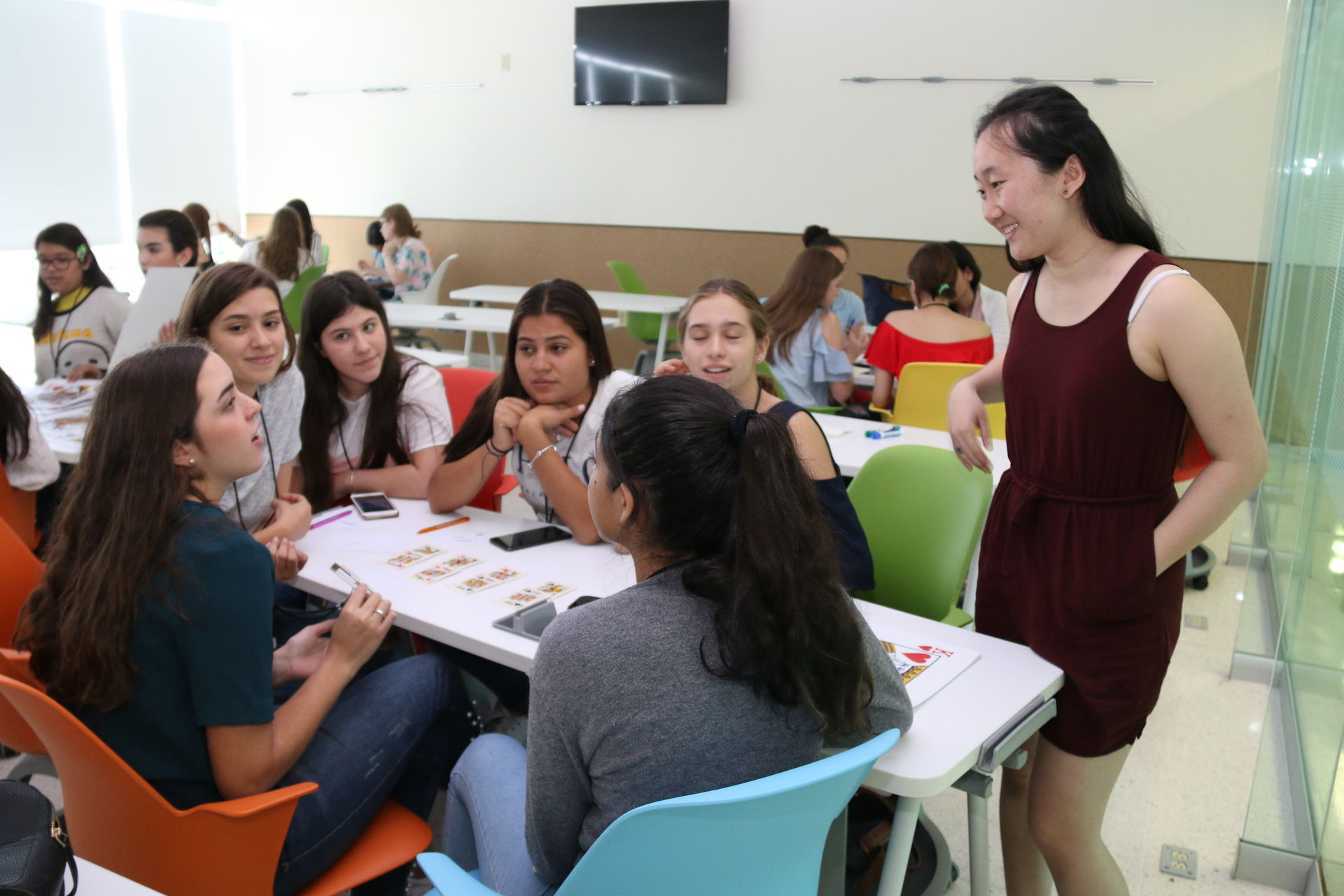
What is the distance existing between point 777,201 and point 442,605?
5658 mm

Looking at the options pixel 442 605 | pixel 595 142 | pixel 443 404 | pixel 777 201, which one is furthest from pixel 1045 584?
pixel 595 142

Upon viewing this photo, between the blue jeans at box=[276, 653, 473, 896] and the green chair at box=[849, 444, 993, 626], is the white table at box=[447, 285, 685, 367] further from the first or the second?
the blue jeans at box=[276, 653, 473, 896]

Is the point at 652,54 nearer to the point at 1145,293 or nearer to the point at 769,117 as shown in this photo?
the point at 769,117

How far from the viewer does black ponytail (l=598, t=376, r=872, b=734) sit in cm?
107

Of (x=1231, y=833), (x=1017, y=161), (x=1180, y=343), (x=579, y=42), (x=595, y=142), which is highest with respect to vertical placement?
(x=579, y=42)

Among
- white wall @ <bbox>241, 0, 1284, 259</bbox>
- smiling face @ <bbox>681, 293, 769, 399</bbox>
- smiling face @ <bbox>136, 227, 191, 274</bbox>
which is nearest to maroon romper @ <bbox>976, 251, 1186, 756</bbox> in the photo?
smiling face @ <bbox>681, 293, 769, 399</bbox>

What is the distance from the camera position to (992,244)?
630 centimetres

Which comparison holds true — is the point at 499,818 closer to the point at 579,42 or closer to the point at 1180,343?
the point at 1180,343

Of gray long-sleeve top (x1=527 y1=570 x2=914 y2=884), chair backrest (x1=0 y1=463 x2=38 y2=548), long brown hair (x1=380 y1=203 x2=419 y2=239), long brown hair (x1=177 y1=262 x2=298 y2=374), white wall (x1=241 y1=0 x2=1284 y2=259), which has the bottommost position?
chair backrest (x1=0 y1=463 x2=38 y2=548)

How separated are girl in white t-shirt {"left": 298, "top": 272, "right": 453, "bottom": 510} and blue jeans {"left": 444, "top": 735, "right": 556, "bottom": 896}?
1192 millimetres

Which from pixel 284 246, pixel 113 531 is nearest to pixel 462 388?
pixel 113 531

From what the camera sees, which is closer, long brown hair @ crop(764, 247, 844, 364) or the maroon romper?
the maroon romper

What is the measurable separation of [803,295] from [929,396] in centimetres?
84

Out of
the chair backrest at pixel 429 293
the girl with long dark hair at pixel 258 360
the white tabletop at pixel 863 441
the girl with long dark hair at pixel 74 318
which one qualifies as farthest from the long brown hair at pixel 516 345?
the chair backrest at pixel 429 293
